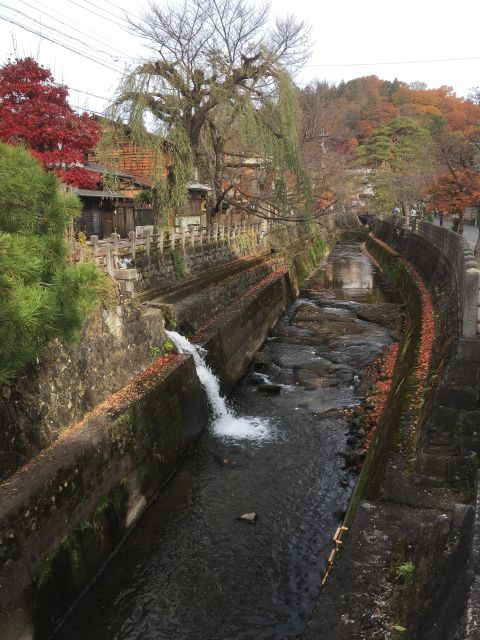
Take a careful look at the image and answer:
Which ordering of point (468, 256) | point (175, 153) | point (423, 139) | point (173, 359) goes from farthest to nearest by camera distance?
point (423, 139), point (175, 153), point (173, 359), point (468, 256)

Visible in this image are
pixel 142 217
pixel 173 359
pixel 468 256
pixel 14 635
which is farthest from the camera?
pixel 142 217

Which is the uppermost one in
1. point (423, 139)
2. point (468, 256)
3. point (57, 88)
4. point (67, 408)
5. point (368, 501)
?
point (423, 139)

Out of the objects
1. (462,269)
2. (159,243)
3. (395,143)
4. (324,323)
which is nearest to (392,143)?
(395,143)

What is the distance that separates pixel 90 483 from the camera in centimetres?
752

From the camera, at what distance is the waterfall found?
12.1 metres

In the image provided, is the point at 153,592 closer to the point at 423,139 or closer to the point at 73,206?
the point at 73,206

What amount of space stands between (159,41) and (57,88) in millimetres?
6306

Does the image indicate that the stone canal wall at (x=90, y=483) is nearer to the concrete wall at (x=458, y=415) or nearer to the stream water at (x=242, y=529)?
the stream water at (x=242, y=529)

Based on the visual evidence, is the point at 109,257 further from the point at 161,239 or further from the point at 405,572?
the point at 405,572

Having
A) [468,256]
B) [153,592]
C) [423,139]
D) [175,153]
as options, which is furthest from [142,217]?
[423,139]

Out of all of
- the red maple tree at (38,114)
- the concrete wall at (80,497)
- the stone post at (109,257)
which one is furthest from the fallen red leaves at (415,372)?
the red maple tree at (38,114)

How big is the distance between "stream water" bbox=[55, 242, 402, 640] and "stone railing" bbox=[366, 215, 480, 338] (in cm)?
415

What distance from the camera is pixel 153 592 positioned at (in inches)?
280

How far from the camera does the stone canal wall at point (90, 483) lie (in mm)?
5914
